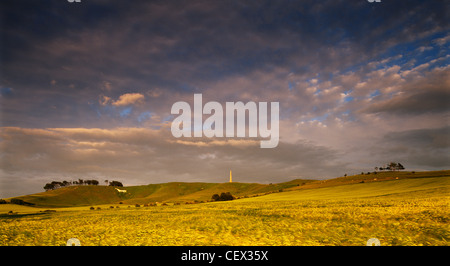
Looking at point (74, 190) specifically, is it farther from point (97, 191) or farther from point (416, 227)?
point (416, 227)

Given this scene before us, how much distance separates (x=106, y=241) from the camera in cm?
1076

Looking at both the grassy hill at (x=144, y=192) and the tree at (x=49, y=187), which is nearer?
the grassy hill at (x=144, y=192)

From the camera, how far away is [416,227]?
12.3 metres

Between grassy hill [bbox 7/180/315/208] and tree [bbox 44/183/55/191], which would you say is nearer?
grassy hill [bbox 7/180/315/208]
